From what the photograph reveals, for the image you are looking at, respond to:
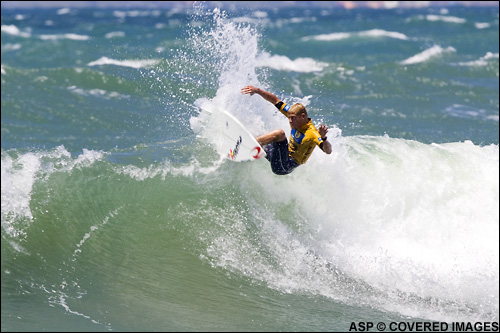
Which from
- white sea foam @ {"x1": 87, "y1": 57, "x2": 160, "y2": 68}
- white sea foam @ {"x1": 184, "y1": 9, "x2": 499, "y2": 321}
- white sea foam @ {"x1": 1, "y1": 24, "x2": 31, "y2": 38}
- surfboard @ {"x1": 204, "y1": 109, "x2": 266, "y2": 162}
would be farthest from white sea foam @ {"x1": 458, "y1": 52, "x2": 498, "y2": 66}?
white sea foam @ {"x1": 1, "y1": 24, "x2": 31, "y2": 38}

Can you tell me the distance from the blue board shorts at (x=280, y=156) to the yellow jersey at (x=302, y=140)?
0.26 ft

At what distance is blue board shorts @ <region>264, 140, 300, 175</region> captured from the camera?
857cm

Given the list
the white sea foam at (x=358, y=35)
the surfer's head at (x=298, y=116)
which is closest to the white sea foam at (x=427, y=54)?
the white sea foam at (x=358, y=35)

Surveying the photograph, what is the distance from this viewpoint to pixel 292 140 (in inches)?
330

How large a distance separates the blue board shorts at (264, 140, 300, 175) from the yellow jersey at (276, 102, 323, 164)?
0.26 ft

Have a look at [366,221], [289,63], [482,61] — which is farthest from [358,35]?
[366,221]

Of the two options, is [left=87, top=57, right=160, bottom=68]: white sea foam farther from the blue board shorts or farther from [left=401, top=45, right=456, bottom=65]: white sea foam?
the blue board shorts

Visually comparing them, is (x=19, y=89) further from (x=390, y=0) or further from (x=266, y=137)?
(x=390, y=0)

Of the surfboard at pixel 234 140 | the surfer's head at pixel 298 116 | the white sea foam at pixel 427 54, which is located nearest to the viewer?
the surfer's head at pixel 298 116

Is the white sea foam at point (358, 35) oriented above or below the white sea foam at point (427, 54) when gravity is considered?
below

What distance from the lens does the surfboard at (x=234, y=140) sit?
8.55 metres

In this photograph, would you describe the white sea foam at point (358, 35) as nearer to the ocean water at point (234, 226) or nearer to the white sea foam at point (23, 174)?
the ocean water at point (234, 226)

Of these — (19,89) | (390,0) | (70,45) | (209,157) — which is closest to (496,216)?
(209,157)

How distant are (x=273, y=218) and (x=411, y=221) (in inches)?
Result: 89.1
